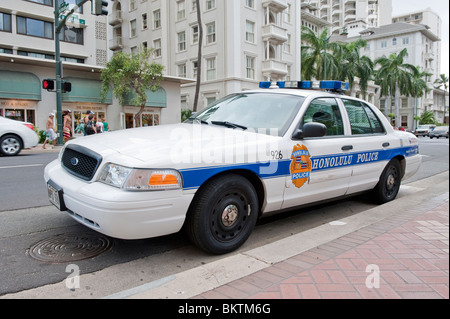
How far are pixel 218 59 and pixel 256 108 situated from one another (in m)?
Result: 28.6

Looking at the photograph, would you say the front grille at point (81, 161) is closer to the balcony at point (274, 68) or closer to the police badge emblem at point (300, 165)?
the police badge emblem at point (300, 165)

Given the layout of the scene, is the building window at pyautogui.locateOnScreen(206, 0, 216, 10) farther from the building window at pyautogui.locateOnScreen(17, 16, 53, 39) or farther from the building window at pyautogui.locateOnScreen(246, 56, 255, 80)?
the building window at pyautogui.locateOnScreen(17, 16, 53, 39)

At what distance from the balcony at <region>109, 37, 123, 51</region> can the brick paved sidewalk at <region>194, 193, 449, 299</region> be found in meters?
38.4

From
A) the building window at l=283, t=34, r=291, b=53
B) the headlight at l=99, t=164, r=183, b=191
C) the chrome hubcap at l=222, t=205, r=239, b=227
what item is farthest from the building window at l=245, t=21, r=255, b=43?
the headlight at l=99, t=164, r=183, b=191

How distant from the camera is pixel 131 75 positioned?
2441cm

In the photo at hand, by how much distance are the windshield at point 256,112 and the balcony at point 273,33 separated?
30419 mm

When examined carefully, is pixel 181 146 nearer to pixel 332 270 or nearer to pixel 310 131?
pixel 310 131

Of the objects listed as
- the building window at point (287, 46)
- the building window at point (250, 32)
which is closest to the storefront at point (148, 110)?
the building window at point (250, 32)

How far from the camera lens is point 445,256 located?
9.36 ft

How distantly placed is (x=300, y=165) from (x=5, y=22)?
2781 cm

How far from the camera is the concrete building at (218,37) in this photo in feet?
101

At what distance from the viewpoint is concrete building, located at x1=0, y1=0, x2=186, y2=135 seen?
21581 millimetres

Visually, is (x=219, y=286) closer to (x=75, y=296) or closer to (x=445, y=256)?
(x=75, y=296)

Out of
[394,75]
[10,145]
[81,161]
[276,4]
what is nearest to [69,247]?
[81,161]
